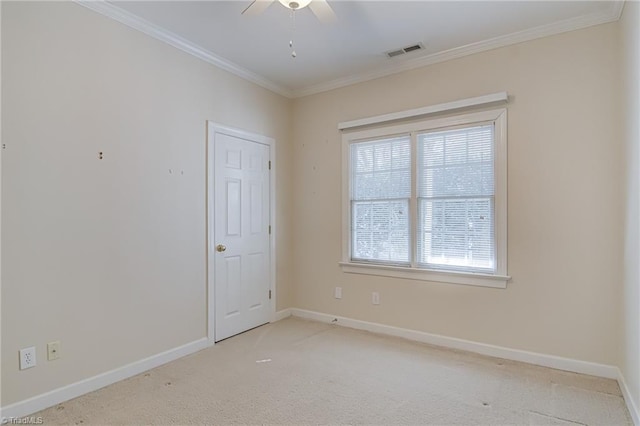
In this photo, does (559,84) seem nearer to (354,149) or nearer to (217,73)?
(354,149)

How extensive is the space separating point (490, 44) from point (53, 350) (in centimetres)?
410

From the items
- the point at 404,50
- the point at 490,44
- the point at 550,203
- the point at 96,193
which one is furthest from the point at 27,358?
the point at 490,44

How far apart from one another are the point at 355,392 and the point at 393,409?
31 centimetres

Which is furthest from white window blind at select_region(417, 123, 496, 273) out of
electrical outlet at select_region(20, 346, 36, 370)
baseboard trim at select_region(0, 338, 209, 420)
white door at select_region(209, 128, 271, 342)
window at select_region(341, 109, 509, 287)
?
electrical outlet at select_region(20, 346, 36, 370)

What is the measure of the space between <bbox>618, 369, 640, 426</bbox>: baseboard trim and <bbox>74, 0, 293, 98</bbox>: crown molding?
4.08 meters

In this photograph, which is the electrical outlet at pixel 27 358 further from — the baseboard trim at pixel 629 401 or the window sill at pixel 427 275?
the baseboard trim at pixel 629 401

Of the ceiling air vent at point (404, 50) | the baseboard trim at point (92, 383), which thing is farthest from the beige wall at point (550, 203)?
the baseboard trim at point (92, 383)

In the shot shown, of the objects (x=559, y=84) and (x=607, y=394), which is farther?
(x=559, y=84)

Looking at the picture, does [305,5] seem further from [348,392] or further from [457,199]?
[348,392]

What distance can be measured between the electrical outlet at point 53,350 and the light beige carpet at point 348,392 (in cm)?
31

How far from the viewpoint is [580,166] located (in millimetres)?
2721

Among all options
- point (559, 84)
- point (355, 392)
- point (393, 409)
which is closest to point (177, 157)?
point (355, 392)

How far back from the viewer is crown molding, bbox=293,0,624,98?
2.63m

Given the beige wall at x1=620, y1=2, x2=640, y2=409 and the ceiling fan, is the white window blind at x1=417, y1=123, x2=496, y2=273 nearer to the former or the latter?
the beige wall at x1=620, y1=2, x2=640, y2=409
